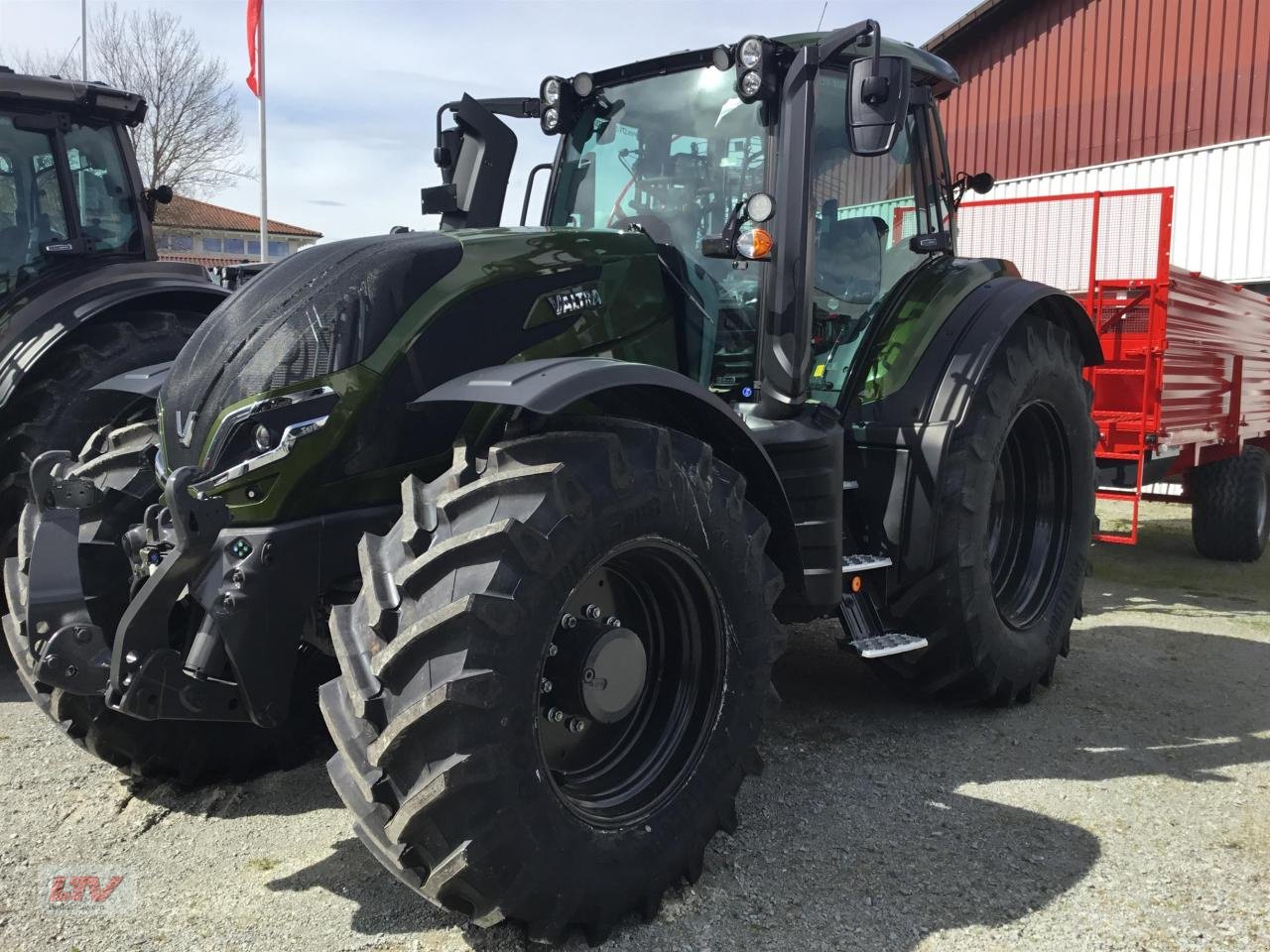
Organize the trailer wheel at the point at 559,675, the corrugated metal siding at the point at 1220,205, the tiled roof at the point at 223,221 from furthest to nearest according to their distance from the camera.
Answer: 1. the tiled roof at the point at 223,221
2. the corrugated metal siding at the point at 1220,205
3. the trailer wheel at the point at 559,675

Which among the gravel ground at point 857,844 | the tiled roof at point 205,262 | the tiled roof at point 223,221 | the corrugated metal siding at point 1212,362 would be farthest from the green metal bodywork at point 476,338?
the tiled roof at point 223,221

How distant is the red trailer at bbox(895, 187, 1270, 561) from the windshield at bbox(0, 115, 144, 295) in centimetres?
567

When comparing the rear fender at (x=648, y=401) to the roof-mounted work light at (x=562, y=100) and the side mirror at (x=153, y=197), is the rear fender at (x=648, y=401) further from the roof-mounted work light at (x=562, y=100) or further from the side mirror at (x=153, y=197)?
the side mirror at (x=153, y=197)

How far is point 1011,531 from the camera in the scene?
4.95m

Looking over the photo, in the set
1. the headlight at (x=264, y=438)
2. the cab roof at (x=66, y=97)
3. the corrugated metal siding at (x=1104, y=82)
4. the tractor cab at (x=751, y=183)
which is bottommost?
the headlight at (x=264, y=438)

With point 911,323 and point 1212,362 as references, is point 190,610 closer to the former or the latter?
point 911,323

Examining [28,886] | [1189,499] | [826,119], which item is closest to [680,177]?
[826,119]

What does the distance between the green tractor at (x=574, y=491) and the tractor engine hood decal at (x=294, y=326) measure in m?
0.01

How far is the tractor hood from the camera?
2.88m

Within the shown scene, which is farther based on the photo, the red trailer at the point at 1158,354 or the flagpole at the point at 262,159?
the flagpole at the point at 262,159

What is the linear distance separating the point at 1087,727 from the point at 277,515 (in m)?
3.32

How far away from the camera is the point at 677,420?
335 cm

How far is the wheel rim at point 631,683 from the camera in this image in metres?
2.87

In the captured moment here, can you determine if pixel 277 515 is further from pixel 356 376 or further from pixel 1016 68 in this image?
pixel 1016 68
